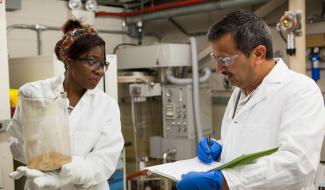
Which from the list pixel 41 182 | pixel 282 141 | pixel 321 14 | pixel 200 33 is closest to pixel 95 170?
pixel 41 182

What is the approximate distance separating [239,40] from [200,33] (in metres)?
2.95

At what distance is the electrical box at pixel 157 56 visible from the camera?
3.34 metres

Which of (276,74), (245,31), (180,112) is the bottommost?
(180,112)

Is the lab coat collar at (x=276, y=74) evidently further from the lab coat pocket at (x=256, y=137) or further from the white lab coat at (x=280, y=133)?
the lab coat pocket at (x=256, y=137)

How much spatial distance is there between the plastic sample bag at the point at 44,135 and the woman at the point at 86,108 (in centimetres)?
18

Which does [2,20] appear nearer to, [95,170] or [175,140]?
[95,170]

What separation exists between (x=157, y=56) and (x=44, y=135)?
237cm

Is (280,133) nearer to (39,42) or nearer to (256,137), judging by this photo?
(256,137)

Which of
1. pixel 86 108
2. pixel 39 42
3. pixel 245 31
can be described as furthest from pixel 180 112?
pixel 245 31

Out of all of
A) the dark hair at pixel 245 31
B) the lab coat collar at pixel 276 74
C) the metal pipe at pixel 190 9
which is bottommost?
the lab coat collar at pixel 276 74

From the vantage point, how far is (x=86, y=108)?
1.41m

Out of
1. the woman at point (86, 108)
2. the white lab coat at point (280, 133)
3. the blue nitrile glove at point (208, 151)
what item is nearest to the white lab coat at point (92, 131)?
the woman at point (86, 108)

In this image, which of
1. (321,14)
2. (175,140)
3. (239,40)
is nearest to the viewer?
(239,40)

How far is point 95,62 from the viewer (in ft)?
4.63
